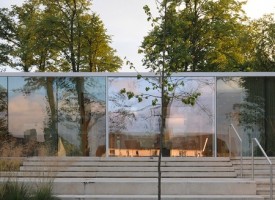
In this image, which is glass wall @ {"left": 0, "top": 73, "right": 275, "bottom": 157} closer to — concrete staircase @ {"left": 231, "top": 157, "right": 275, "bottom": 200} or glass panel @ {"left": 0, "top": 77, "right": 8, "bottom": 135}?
glass panel @ {"left": 0, "top": 77, "right": 8, "bottom": 135}

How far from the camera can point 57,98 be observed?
14195mm

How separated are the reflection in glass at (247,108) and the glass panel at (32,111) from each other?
192 inches

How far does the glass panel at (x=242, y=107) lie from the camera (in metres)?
14.0

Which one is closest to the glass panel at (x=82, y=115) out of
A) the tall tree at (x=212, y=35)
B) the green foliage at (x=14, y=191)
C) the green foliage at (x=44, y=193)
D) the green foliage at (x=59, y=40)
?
the green foliage at (x=44, y=193)

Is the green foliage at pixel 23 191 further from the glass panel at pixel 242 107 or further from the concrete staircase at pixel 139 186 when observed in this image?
the glass panel at pixel 242 107

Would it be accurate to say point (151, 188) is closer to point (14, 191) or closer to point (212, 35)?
point (14, 191)

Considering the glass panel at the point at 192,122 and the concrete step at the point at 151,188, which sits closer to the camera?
the concrete step at the point at 151,188

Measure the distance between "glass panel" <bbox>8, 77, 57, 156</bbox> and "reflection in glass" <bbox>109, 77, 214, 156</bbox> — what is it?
1.73 meters

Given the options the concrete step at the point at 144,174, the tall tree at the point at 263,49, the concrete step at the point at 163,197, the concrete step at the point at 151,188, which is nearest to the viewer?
the concrete step at the point at 163,197

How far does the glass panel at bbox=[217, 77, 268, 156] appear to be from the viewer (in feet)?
45.9

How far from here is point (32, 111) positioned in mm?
14148

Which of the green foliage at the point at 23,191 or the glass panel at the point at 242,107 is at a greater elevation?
the glass panel at the point at 242,107

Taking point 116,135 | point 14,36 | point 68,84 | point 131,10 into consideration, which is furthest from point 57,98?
point 14,36

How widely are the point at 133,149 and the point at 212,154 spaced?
2.27m
